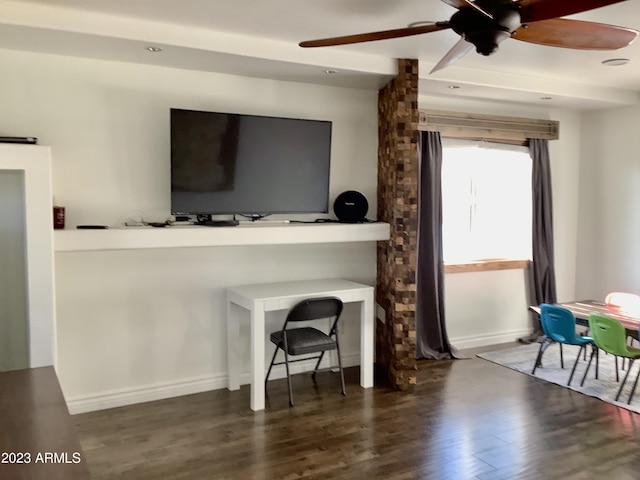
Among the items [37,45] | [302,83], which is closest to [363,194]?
[302,83]

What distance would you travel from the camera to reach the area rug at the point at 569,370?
400cm

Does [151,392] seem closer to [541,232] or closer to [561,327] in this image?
[561,327]

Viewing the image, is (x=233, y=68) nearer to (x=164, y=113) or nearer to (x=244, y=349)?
(x=164, y=113)

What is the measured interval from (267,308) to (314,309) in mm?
330

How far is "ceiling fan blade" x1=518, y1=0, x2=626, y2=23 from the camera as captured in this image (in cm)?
200

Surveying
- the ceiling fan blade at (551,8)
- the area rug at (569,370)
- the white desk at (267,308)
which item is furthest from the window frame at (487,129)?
the ceiling fan blade at (551,8)

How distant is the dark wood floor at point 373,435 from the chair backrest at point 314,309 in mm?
608

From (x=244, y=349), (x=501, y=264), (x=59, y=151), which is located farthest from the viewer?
(x=501, y=264)

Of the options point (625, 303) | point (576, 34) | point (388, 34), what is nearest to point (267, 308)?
point (388, 34)

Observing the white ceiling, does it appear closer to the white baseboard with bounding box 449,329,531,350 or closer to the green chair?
the green chair

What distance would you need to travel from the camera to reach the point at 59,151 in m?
3.51

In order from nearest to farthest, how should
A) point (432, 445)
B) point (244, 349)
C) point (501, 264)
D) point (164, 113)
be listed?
1. point (432, 445)
2. point (164, 113)
3. point (244, 349)
4. point (501, 264)

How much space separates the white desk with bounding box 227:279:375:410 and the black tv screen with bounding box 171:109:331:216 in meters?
0.57

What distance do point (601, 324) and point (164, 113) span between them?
11.3 feet
